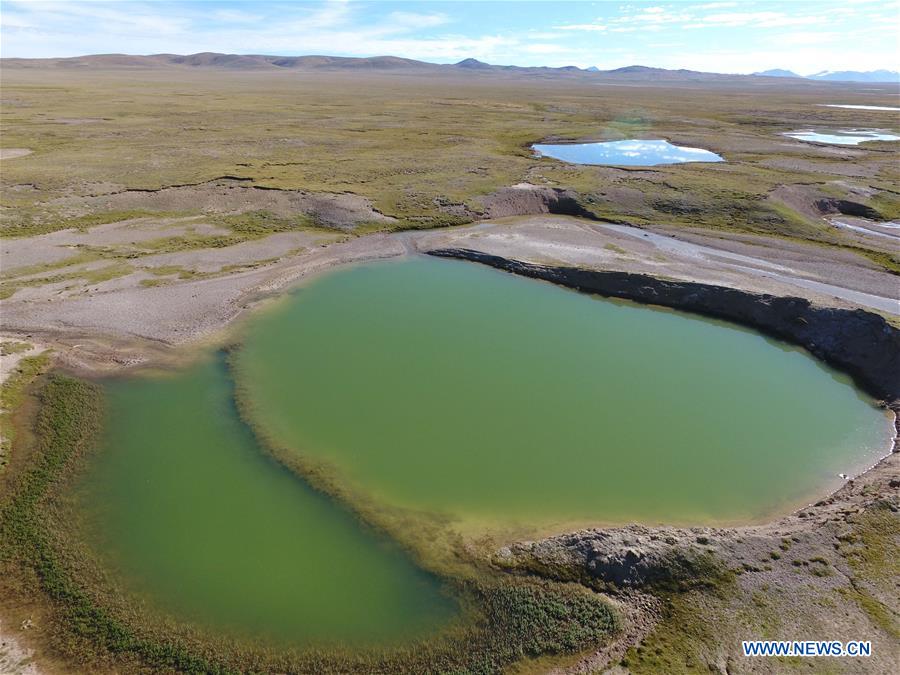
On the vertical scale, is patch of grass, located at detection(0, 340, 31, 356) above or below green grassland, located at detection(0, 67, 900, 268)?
below

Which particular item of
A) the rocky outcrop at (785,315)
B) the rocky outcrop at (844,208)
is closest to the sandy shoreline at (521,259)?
the rocky outcrop at (785,315)

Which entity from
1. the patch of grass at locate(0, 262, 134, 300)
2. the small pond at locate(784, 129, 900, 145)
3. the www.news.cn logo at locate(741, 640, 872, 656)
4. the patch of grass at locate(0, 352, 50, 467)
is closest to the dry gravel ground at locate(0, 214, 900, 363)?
the patch of grass at locate(0, 262, 134, 300)

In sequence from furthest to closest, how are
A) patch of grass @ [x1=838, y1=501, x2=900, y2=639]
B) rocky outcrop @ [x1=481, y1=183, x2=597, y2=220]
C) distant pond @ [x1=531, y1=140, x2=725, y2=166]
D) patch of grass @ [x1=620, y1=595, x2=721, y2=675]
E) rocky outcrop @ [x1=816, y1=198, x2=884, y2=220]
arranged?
distant pond @ [x1=531, y1=140, x2=725, y2=166]
rocky outcrop @ [x1=816, y1=198, x2=884, y2=220]
rocky outcrop @ [x1=481, y1=183, x2=597, y2=220]
patch of grass @ [x1=838, y1=501, x2=900, y2=639]
patch of grass @ [x1=620, y1=595, x2=721, y2=675]

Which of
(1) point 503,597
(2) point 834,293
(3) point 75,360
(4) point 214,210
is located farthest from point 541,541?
(4) point 214,210

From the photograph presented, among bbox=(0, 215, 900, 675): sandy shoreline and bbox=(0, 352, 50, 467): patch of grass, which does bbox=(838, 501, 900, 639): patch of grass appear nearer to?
bbox=(0, 215, 900, 675): sandy shoreline


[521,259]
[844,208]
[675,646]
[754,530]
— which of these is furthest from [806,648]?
[844,208]
